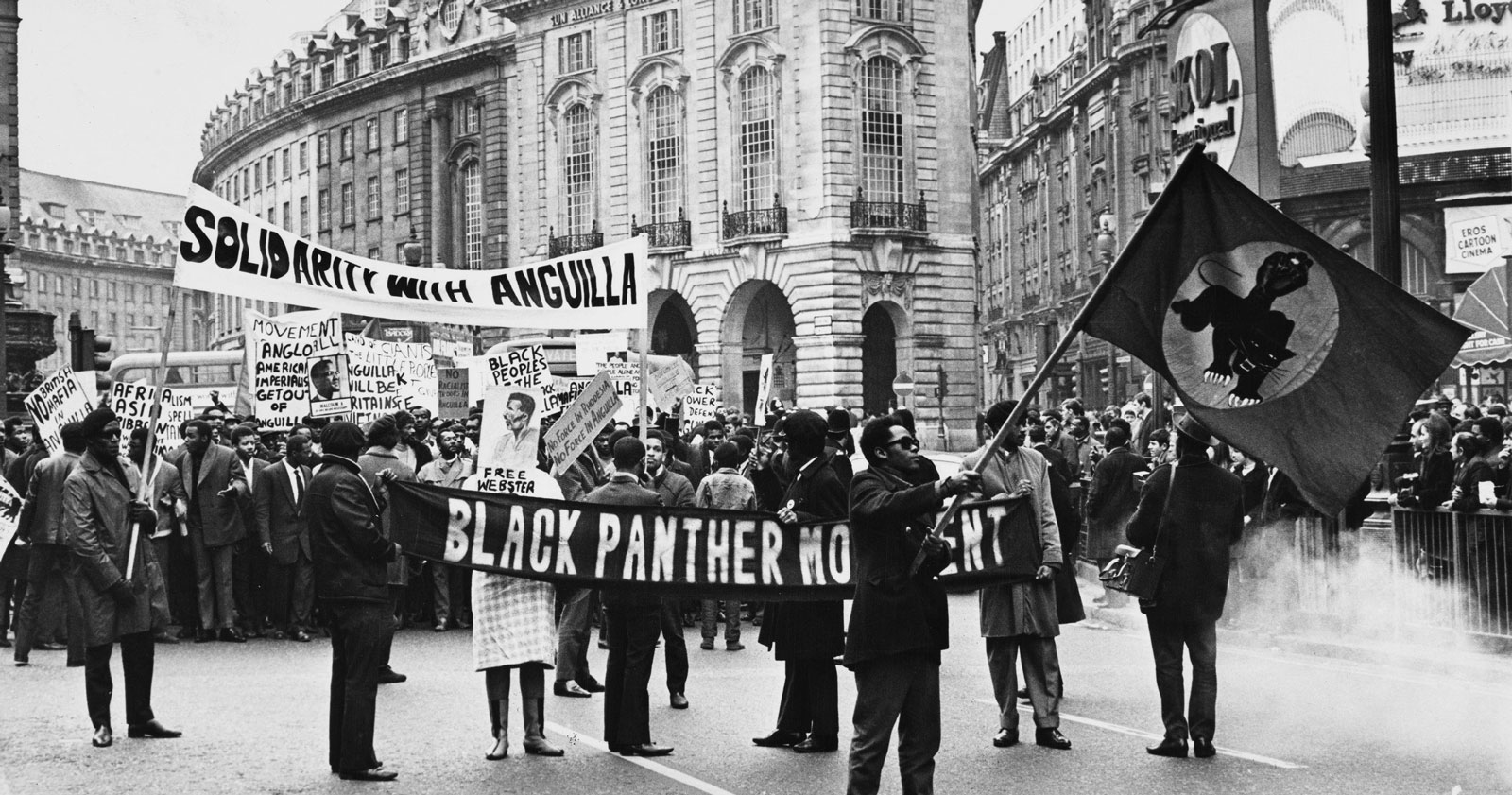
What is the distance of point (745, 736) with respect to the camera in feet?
34.7

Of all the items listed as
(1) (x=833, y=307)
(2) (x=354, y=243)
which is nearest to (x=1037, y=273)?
(2) (x=354, y=243)

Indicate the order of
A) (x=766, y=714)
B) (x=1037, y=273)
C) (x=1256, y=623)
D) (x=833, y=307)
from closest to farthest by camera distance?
(x=766, y=714)
(x=1256, y=623)
(x=833, y=307)
(x=1037, y=273)

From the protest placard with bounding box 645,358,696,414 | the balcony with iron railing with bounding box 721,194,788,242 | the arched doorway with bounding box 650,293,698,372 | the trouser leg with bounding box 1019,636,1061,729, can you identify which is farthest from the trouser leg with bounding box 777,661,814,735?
the arched doorway with bounding box 650,293,698,372

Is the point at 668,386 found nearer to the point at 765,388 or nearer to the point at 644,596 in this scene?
the point at 765,388

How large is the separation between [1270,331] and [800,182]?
158 feet

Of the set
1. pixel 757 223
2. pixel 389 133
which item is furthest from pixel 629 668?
pixel 389 133

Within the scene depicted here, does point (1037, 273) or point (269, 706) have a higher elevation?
point (1037, 273)

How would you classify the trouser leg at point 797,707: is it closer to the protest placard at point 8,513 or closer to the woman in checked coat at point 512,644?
the woman in checked coat at point 512,644

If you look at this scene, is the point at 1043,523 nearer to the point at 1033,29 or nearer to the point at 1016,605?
the point at 1016,605

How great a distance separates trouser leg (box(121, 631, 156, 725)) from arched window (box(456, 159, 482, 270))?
63.1 meters

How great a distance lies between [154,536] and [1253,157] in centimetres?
2752

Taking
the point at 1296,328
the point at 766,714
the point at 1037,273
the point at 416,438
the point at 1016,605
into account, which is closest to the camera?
the point at 1296,328

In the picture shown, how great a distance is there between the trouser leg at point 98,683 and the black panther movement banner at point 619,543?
203 centimetres

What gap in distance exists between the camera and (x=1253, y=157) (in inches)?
1471
